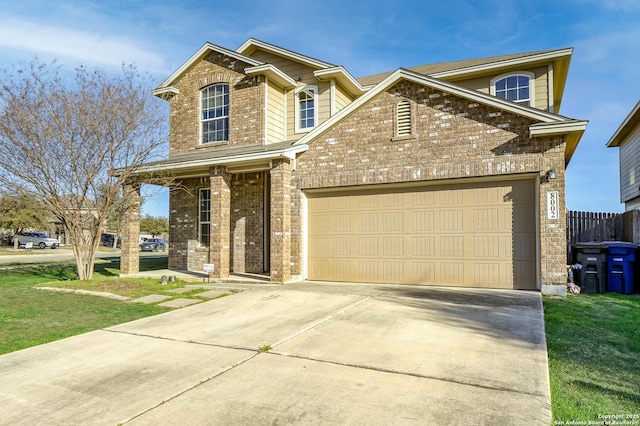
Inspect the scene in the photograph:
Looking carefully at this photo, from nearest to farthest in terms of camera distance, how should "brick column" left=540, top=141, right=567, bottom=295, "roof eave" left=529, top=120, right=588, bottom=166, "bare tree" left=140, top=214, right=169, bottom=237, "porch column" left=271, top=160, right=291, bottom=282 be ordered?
"roof eave" left=529, top=120, right=588, bottom=166 < "brick column" left=540, top=141, right=567, bottom=295 < "porch column" left=271, top=160, right=291, bottom=282 < "bare tree" left=140, top=214, right=169, bottom=237

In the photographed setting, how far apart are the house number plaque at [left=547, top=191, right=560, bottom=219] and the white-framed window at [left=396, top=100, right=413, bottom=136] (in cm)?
342

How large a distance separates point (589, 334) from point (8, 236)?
5141 cm

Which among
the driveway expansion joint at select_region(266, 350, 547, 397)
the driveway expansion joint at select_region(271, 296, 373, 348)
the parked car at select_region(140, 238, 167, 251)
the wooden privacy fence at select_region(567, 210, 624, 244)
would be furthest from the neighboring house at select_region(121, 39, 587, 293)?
the parked car at select_region(140, 238, 167, 251)

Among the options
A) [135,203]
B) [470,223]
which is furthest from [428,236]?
[135,203]

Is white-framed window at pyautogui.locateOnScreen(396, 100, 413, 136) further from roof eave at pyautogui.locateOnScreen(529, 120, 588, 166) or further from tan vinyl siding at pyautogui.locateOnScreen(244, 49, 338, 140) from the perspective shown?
tan vinyl siding at pyautogui.locateOnScreen(244, 49, 338, 140)

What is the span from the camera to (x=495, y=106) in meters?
9.00

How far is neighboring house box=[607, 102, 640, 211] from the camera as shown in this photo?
1650 centimetres

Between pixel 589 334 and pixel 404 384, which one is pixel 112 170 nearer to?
pixel 404 384

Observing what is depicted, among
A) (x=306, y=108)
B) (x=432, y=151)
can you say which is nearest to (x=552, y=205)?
(x=432, y=151)

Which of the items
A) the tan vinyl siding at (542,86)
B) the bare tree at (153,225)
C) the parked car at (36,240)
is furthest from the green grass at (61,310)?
the bare tree at (153,225)

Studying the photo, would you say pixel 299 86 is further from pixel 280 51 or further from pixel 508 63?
pixel 508 63

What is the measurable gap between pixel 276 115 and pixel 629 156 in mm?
16169

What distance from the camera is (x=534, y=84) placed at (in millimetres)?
12031

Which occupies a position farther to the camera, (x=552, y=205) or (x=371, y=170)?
(x=371, y=170)
